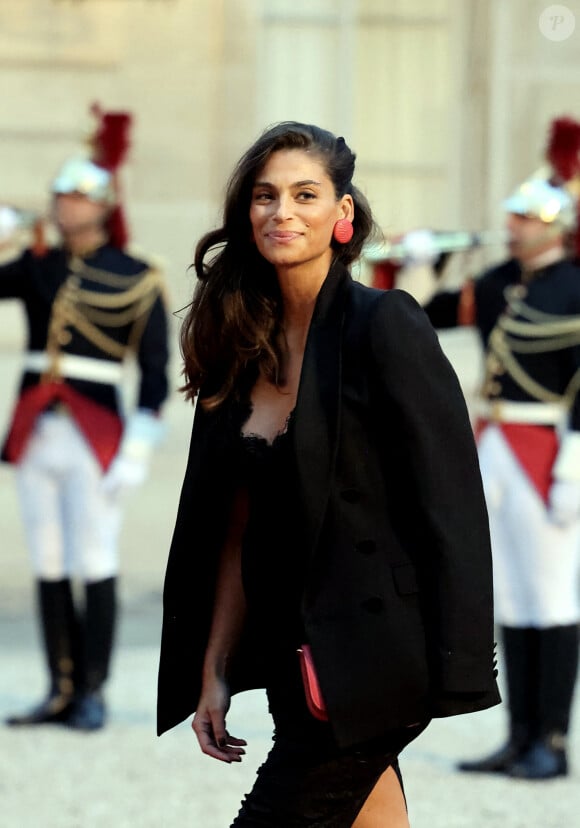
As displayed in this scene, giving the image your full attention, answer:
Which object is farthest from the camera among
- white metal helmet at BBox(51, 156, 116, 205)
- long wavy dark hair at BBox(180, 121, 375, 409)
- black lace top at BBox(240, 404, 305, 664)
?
white metal helmet at BBox(51, 156, 116, 205)

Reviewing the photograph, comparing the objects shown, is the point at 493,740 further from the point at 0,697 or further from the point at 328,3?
the point at 328,3

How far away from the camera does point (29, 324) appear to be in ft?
18.7

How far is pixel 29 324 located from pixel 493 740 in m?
1.84

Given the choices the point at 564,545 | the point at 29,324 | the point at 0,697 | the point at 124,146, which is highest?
the point at 124,146

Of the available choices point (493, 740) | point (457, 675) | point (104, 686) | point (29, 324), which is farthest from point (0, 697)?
point (457, 675)

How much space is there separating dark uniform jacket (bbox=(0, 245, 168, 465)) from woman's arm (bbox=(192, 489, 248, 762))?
2624 millimetres

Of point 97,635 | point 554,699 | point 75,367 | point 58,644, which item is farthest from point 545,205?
point 58,644

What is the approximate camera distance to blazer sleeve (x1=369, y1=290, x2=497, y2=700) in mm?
2686

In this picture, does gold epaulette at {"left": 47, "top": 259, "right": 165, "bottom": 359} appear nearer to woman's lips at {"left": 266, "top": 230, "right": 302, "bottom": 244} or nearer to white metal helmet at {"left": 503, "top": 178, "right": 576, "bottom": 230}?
white metal helmet at {"left": 503, "top": 178, "right": 576, "bottom": 230}

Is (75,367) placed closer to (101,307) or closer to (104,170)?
(101,307)

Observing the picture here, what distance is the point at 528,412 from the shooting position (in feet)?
16.9

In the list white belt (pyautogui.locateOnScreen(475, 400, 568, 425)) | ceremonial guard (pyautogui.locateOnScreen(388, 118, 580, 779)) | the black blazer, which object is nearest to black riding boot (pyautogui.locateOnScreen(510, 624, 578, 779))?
ceremonial guard (pyautogui.locateOnScreen(388, 118, 580, 779))

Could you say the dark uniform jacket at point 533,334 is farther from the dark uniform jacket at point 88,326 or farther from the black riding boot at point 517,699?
the dark uniform jacket at point 88,326

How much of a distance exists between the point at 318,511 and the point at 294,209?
461 mm
